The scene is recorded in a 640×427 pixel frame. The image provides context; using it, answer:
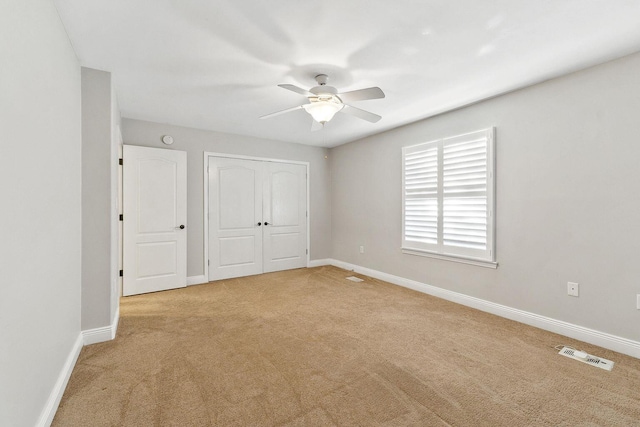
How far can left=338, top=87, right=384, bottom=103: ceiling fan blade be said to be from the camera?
8.09 feet

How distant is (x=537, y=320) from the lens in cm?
301

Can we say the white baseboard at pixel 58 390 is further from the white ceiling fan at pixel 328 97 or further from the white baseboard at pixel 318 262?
the white baseboard at pixel 318 262

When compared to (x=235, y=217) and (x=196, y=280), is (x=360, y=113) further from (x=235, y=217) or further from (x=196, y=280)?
(x=196, y=280)

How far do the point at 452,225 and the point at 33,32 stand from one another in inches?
160

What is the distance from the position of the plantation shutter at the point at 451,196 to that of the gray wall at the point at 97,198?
370 centimetres

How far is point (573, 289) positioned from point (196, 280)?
4.76m

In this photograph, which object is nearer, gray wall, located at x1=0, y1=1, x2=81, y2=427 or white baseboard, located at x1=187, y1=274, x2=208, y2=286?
gray wall, located at x1=0, y1=1, x2=81, y2=427

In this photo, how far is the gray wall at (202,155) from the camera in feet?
14.3

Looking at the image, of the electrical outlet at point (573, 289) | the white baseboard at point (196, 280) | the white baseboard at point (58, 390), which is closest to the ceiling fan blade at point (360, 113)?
the electrical outlet at point (573, 289)

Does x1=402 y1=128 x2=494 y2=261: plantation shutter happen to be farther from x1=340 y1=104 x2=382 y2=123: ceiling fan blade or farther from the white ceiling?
x1=340 y1=104 x2=382 y2=123: ceiling fan blade

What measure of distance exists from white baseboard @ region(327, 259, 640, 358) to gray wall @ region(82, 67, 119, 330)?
148 inches

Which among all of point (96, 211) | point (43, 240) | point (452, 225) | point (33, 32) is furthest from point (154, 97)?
point (452, 225)

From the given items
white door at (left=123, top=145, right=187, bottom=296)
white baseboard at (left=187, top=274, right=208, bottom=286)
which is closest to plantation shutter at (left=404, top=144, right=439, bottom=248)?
white baseboard at (left=187, top=274, right=208, bottom=286)

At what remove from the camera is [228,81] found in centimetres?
298
